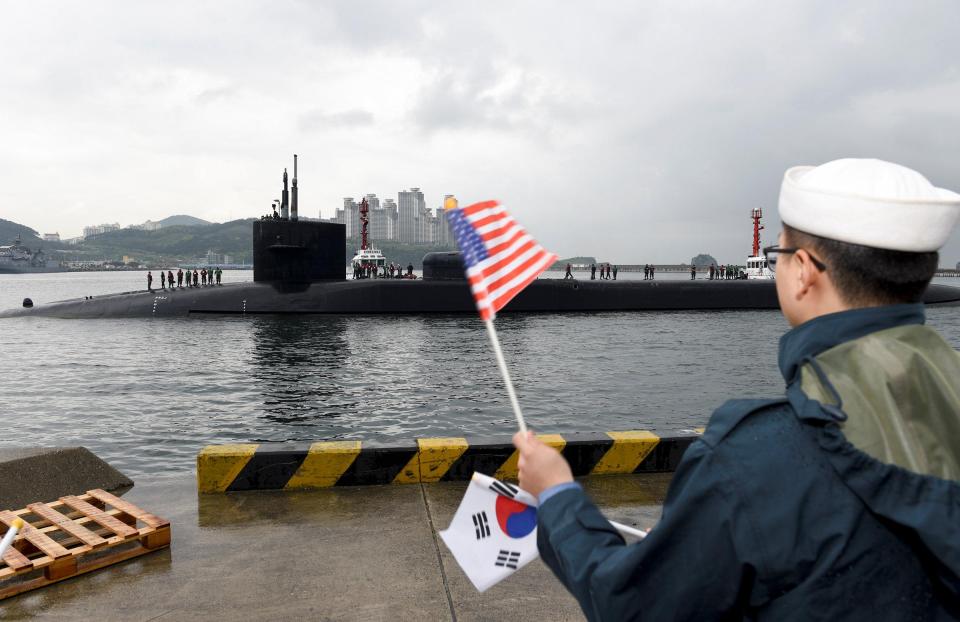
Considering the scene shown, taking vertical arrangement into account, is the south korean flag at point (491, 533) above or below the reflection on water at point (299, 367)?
above

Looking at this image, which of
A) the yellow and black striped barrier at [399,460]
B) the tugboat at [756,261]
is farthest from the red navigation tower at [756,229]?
the yellow and black striped barrier at [399,460]

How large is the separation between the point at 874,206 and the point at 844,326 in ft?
0.93

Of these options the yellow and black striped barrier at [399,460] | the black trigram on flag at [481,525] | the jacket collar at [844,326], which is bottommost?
the yellow and black striped barrier at [399,460]

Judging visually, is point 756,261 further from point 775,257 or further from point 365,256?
point 775,257

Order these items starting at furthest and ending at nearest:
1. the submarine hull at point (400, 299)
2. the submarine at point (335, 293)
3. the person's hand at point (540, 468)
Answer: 1. the submarine hull at point (400, 299)
2. the submarine at point (335, 293)
3. the person's hand at point (540, 468)

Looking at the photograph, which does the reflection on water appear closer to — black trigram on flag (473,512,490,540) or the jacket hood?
black trigram on flag (473,512,490,540)

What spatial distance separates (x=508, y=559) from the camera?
233 cm

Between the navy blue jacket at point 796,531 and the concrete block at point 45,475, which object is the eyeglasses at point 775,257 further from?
the concrete block at point 45,475

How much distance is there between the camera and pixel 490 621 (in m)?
4.01

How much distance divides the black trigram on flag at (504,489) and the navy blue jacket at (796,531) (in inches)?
31.0

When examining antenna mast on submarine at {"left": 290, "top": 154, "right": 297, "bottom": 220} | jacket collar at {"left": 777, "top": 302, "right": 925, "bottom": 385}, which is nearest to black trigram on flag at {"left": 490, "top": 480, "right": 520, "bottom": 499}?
jacket collar at {"left": 777, "top": 302, "right": 925, "bottom": 385}

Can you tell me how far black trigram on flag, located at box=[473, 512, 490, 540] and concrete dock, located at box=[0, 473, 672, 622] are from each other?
1972 mm

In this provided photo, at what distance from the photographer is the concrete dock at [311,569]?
4199 millimetres

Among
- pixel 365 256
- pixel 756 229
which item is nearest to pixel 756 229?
pixel 756 229
